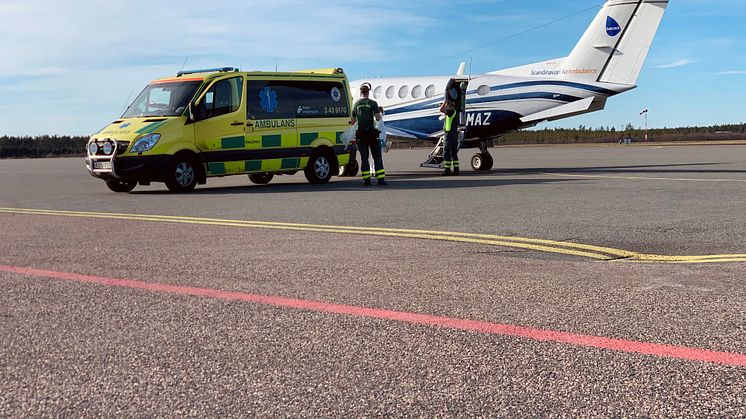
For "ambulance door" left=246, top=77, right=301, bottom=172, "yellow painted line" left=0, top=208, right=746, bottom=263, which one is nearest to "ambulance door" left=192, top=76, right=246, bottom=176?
"ambulance door" left=246, top=77, right=301, bottom=172

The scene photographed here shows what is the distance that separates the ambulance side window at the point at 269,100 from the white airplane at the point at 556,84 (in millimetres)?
4955

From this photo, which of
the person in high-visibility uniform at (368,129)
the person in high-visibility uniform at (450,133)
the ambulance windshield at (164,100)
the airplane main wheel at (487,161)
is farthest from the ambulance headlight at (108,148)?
the airplane main wheel at (487,161)

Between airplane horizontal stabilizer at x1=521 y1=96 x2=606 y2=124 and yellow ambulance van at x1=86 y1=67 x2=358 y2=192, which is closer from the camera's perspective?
yellow ambulance van at x1=86 y1=67 x2=358 y2=192

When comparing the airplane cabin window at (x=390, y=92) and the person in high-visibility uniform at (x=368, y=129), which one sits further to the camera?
the airplane cabin window at (x=390, y=92)

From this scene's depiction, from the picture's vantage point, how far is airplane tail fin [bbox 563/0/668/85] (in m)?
19.8

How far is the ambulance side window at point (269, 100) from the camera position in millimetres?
15516

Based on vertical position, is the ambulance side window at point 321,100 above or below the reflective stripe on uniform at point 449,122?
above

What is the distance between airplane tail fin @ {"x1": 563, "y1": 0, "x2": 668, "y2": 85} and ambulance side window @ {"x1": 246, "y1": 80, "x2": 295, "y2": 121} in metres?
8.16

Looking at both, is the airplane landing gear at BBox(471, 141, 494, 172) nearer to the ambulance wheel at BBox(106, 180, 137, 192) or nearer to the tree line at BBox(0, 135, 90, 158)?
the ambulance wheel at BBox(106, 180, 137, 192)

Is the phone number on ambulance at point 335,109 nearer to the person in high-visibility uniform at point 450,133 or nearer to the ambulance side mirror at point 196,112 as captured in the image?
the person in high-visibility uniform at point 450,133

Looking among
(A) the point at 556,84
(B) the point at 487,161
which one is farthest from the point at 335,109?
(A) the point at 556,84

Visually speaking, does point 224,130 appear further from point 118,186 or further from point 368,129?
point 368,129

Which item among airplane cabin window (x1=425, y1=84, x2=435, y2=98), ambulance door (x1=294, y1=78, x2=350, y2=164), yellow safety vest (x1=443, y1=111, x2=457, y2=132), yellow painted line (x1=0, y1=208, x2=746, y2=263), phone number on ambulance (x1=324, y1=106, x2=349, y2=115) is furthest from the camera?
airplane cabin window (x1=425, y1=84, x2=435, y2=98)

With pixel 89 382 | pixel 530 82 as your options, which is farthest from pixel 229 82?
pixel 89 382
